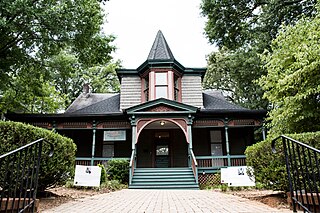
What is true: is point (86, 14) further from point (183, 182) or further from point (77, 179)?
point (183, 182)

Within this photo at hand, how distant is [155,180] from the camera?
11219mm

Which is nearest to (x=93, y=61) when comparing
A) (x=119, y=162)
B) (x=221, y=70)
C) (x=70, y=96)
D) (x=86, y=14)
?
(x=86, y=14)

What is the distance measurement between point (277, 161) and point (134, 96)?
11236 mm

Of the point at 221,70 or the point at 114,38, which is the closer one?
the point at 114,38

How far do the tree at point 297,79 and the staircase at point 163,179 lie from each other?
4.33 meters

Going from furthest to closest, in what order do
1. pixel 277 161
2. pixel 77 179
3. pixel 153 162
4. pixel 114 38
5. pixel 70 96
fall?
pixel 70 96 → pixel 153 162 → pixel 114 38 → pixel 77 179 → pixel 277 161

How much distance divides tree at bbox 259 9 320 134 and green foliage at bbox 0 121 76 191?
5955 mm

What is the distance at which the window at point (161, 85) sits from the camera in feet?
48.4

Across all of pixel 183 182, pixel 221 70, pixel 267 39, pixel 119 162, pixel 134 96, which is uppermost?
pixel 221 70

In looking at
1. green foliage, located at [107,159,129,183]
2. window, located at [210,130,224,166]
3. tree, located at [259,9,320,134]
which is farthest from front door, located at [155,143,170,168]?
tree, located at [259,9,320,134]

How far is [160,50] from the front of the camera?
1614cm

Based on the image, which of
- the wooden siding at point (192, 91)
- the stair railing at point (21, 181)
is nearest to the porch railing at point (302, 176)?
the stair railing at point (21, 181)

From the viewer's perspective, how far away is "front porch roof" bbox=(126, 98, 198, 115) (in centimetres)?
1302

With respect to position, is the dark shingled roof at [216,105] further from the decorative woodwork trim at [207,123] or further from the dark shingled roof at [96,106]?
the dark shingled roof at [96,106]
